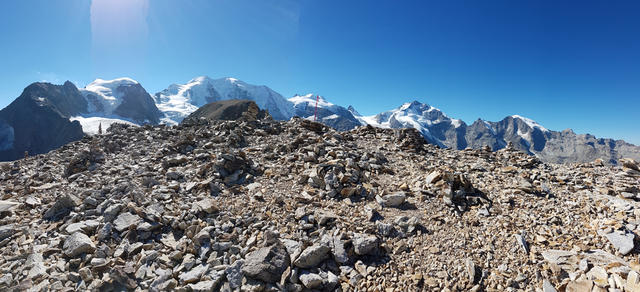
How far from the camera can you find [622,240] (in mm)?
6961

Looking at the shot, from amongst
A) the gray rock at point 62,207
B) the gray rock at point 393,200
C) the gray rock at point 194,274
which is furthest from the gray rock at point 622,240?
the gray rock at point 62,207

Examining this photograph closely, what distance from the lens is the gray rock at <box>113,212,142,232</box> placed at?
8680mm

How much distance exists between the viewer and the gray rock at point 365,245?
24.3 feet

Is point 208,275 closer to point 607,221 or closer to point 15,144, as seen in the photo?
point 607,221

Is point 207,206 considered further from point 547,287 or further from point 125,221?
point 547,287

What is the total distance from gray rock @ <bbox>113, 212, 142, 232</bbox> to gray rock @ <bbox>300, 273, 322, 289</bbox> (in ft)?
21.6

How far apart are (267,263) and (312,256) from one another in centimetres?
130

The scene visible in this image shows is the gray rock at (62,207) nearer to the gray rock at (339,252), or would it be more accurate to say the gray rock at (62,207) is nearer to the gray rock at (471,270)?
the gray rock at (339,252)

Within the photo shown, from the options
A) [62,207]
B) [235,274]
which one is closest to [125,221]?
[62,207]

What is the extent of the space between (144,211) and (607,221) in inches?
626

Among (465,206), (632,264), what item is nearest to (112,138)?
(465,206)

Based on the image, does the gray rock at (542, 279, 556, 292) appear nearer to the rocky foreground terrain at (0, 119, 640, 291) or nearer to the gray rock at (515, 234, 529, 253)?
the rocky foreground terrain at (0, 119, 640, 291)

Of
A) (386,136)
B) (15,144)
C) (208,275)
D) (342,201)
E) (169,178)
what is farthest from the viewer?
(15,144)

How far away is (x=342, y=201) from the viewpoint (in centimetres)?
1029
